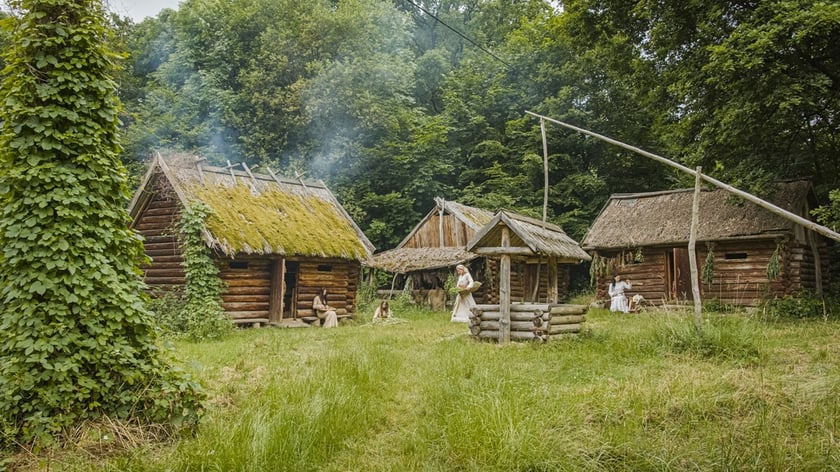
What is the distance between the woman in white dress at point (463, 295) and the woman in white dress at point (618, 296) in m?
6.72

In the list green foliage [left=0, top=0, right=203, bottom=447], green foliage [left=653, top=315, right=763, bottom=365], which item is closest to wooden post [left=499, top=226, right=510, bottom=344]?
green foliage [left=653, top=315, right=763, bottom=365]

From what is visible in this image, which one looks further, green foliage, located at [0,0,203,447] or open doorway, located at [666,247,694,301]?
open doorway, located at [666,247,694,301]

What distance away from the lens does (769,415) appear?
4855mm

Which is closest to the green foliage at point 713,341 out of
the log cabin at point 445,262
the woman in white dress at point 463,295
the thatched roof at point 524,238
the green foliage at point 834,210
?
the thatched roof at point 524,238

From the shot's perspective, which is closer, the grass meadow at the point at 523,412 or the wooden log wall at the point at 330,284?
the grass meadow at the point at 523,412

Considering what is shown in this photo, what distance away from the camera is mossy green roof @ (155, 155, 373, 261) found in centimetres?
1525

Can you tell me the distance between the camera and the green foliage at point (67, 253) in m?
4.53

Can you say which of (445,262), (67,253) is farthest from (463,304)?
(67,253)

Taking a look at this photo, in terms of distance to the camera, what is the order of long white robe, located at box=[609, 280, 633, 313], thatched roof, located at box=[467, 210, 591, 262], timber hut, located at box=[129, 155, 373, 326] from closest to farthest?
1. thatched roof, located at box=[467, 210, 591, 262]
2. timber hut, located at box=[129, 155, 373, 326]
3. long white robe, located at box=[609, 280, 633, 313]

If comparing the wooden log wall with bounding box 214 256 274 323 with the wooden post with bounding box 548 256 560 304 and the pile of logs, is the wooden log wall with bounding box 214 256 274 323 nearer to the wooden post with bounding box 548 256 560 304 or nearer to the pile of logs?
the pile of logs

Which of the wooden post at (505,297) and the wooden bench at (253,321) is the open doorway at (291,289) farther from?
the wooden post at (505,297)

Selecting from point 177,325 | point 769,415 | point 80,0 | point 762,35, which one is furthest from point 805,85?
point 177,325

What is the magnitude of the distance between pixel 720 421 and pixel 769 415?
393 millimetres

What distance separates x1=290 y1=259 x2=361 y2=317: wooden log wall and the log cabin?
144 inches
